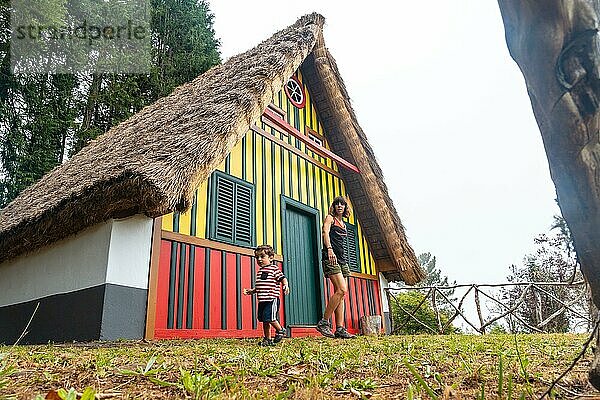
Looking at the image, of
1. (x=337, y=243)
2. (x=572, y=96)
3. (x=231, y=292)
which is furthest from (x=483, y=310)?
(x=572, y=96)

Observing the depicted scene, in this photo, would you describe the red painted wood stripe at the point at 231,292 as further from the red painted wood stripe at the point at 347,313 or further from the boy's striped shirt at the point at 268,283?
the red painted wood stripe at the point at 347,313

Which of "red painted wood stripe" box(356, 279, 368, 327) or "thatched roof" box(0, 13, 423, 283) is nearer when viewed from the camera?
"thatched roof" box(0, 13, 423, 283)

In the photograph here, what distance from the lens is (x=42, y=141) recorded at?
1313 cm

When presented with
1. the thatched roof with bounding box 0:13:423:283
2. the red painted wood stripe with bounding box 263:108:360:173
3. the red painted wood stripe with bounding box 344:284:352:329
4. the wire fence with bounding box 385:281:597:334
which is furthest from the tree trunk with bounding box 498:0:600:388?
the wire fence with bounding box 385:281:597:334

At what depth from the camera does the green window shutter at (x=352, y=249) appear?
315 inches

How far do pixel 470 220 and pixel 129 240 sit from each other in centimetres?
5666

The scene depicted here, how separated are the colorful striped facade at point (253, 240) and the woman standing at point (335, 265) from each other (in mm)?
1117

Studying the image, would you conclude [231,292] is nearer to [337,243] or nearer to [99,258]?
[337,243]

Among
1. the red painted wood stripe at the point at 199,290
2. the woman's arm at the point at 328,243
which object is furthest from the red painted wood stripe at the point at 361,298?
the red painted wood stripe at the point at 199,290

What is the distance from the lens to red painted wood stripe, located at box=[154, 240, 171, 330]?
4.63 m

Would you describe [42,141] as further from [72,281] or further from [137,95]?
[72,281]

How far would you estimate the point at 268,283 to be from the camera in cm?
423

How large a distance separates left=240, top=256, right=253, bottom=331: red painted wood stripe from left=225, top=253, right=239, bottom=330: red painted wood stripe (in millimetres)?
139

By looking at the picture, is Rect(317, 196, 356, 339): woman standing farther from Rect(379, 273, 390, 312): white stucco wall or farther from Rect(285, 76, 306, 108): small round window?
Rect(379, 273, 390, 312): white stucco wall
